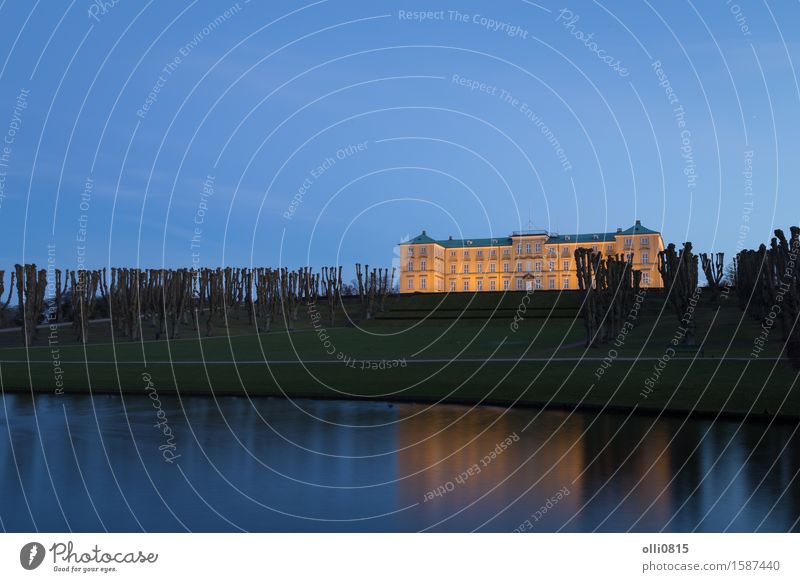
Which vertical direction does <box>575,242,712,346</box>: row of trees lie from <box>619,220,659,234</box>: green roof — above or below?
below

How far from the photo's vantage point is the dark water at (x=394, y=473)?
9.38m

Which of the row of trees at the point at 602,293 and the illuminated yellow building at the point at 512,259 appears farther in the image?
the illuminated yellow building at the point at 512,259

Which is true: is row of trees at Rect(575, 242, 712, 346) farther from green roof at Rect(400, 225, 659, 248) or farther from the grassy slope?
green roof at Rect(400, 225, 659, 248)

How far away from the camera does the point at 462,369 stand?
1075 inches

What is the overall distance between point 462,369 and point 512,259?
8596 cm

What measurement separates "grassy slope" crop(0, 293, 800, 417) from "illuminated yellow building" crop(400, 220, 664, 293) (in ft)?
175

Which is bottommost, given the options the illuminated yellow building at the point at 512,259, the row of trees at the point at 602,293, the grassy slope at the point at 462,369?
the grassy slope at the point at 462,369

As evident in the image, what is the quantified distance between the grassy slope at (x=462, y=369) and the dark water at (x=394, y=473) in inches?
112

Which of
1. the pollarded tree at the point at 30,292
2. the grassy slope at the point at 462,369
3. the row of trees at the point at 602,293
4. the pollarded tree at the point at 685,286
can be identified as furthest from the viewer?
the pollarded tree at the point at 30,292

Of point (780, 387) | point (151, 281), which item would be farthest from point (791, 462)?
point (151, 281)

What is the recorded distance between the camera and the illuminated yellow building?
10525 cm

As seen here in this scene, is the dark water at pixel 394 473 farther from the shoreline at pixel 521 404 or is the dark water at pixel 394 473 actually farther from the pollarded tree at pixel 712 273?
the pollarded tree at pixel 712 273

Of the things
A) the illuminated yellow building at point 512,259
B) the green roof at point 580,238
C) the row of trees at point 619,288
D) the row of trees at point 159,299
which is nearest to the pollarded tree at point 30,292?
the row of trees at point 159,299

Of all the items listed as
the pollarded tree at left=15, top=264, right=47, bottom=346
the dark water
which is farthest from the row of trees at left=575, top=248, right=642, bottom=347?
the pollarded tree at left=15, top=264, right=47, bottom=346
